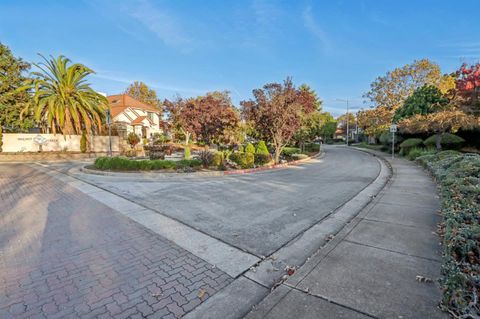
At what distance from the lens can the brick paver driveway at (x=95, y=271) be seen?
7.68 feet

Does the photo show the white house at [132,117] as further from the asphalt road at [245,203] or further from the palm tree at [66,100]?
the asphalt road at [245,203]

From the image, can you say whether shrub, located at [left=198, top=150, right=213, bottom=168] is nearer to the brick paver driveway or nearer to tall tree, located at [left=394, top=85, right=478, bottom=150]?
the brick paver driveway

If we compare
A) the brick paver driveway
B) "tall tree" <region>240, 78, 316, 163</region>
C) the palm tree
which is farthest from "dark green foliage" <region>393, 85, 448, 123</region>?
the palm tree

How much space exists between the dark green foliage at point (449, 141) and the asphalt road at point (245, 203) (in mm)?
12548

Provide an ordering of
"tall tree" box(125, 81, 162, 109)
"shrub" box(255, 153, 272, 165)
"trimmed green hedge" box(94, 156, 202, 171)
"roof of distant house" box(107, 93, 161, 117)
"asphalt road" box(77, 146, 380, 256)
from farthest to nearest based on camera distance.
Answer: "tall tree" box(125, 81, 162, 109)
"roof of distant house" box(107, 93, 161, 117)
"shrub" box(255, 153, 272, 165)
"trimmed green hedge" box(94, 156, 202, 171)
"asphalt road" box(77, 146, 380, 256)

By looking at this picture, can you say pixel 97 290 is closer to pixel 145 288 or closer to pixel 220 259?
pixel 145 288

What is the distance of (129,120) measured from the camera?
3206 centimetres

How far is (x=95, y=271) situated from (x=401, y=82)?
30.2m

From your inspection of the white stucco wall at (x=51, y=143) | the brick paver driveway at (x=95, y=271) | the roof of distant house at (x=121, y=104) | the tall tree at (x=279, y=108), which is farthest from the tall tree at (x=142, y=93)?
the brick paver driveway at (x=95, y=271)

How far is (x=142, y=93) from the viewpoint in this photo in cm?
4916

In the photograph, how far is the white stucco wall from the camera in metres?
19.1

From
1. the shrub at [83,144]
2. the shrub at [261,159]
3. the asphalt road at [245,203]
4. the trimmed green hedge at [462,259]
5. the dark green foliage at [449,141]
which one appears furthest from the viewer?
the shrub at [83,144]

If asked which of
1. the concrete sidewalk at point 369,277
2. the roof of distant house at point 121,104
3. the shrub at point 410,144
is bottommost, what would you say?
the concrete sidewalk at point 369,277

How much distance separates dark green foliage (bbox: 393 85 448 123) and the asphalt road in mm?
13348
